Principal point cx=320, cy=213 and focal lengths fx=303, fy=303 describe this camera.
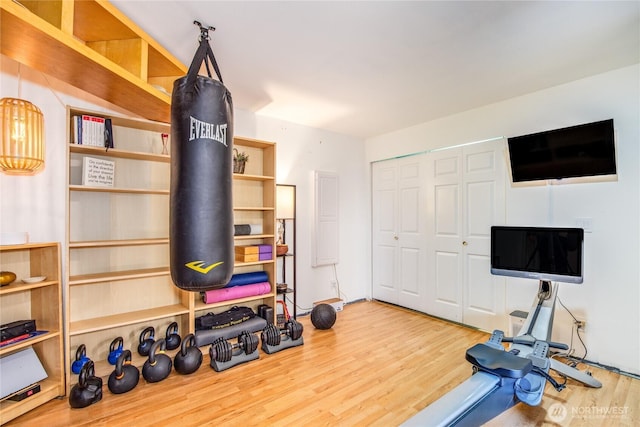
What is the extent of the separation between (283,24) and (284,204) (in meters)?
2.11

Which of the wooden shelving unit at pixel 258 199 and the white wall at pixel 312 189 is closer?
the wooden shelving unit at pixel 258 199

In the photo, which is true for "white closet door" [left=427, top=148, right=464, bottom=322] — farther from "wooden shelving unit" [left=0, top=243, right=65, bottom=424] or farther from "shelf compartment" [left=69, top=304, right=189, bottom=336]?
"wooden shelving unit" [left=0, top=243, right=65, bottom=424]

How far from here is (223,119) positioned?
1.63 meters

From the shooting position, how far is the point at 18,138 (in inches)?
72.3

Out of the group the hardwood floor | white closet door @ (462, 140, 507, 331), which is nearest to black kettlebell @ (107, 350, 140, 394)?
the hardwood floor

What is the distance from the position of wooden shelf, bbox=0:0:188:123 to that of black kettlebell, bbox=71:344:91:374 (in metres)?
1.97

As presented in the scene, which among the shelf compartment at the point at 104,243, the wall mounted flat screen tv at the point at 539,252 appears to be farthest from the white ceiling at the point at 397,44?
the shelf compartment at the point at 104,243

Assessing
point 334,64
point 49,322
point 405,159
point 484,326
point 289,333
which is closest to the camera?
point 49,322

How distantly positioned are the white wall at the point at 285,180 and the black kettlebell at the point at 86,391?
106 cm

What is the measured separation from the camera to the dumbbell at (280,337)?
2969mm

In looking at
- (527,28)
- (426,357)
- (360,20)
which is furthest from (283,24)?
(426,357)

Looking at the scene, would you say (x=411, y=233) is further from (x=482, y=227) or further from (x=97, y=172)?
(x=97, y=172)

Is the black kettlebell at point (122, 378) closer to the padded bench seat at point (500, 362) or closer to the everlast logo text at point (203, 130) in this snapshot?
the everlast logo text at point (203, 130)

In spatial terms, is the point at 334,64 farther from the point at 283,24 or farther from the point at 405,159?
the point at 405,159
